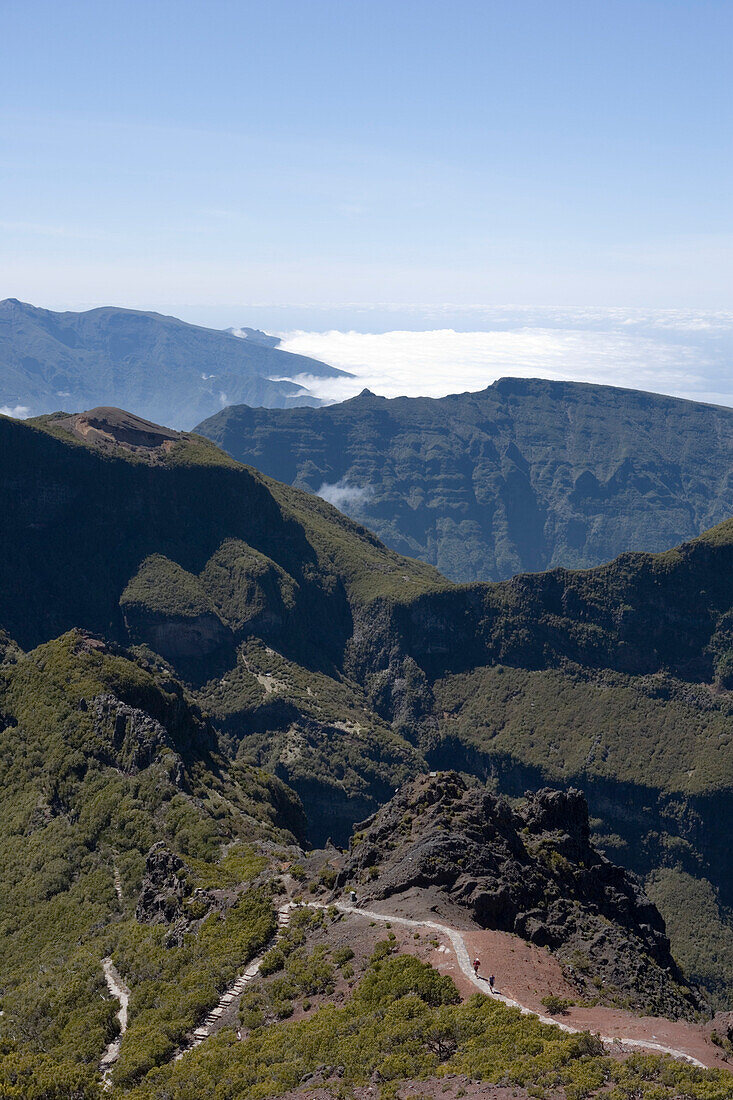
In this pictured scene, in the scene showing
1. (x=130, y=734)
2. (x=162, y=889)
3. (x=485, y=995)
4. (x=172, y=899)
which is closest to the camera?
(x=485, y=995)

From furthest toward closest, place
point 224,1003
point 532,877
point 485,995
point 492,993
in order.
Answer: point 532,877
point 224,1003
point 492,993
point 485,995

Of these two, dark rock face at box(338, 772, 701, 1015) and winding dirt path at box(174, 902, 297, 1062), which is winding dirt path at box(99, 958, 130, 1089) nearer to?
winding dirt path at box(174, 902, 297, 1062)

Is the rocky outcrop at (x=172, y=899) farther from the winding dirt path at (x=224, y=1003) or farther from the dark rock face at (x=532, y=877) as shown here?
the dark rock face at (x=532, y=877)

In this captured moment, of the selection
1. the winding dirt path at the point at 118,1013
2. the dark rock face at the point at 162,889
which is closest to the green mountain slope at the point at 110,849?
the dark rock face at the point at 162,889

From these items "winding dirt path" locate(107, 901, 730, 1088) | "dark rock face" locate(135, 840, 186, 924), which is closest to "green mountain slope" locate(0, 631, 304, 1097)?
"dark rock face" locate(135, 840, 186, 924)

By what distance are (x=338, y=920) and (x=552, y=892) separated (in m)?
21.9

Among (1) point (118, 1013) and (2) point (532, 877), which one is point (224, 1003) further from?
(2) point (532, 877)

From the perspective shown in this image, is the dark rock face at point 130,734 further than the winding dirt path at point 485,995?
Yes

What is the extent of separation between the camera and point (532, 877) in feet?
306

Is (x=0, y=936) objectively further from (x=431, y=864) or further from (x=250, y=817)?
(x=431, y=864)

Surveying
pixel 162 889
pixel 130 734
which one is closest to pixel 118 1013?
pixel 162 889

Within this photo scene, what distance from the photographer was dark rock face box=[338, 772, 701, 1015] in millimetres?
83000

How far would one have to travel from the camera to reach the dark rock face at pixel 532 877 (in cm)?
8300

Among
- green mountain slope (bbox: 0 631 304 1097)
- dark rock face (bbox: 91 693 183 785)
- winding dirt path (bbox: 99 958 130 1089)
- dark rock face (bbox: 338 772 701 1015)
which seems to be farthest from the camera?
dark rock face (bbox: 91 693 183 785)
